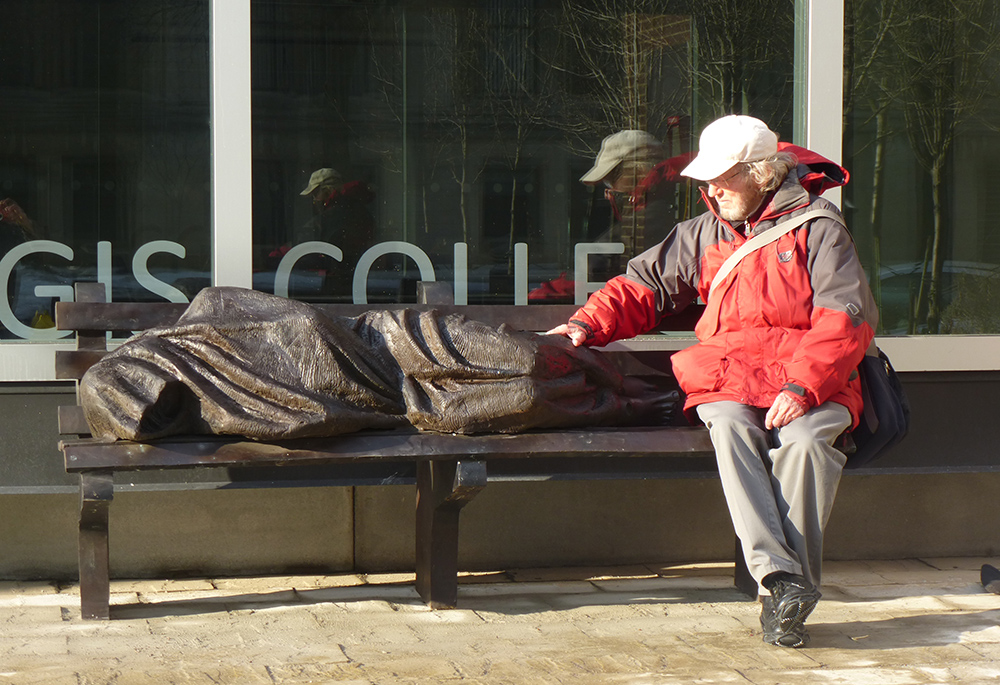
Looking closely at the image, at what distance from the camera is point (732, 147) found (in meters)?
3.93

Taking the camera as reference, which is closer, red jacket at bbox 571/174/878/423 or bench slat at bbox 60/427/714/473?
bench slat at bbox 60/427/714/473

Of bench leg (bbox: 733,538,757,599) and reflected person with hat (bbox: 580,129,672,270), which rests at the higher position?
reflected person with hat (bbox: 580,129,672,270)

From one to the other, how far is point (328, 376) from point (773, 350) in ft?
4.57

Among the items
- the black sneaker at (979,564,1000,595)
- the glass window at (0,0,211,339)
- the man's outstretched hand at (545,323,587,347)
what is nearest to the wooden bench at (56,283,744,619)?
the man's outstretched hand at (545,323,587,347)

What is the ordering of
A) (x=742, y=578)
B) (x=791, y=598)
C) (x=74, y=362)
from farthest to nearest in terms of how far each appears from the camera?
(x=742, y=578) < (x=74, y=362) < (x=791, y=598)

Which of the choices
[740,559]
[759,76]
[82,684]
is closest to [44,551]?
[82,684]

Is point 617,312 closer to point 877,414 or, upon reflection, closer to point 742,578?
point 877,414

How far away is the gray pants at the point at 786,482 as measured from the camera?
12.1 feet

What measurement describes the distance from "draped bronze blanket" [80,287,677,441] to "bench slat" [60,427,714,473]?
5cm

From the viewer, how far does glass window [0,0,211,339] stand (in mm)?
4594

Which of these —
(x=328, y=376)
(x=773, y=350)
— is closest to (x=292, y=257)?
(x=328, y=376)

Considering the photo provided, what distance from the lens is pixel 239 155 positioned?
4.68 meters

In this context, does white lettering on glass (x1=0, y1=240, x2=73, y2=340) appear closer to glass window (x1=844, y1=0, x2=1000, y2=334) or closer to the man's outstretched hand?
the man's outstretched hand

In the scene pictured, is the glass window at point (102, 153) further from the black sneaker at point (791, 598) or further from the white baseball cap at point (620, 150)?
the black sneaker at point (791, 598)
